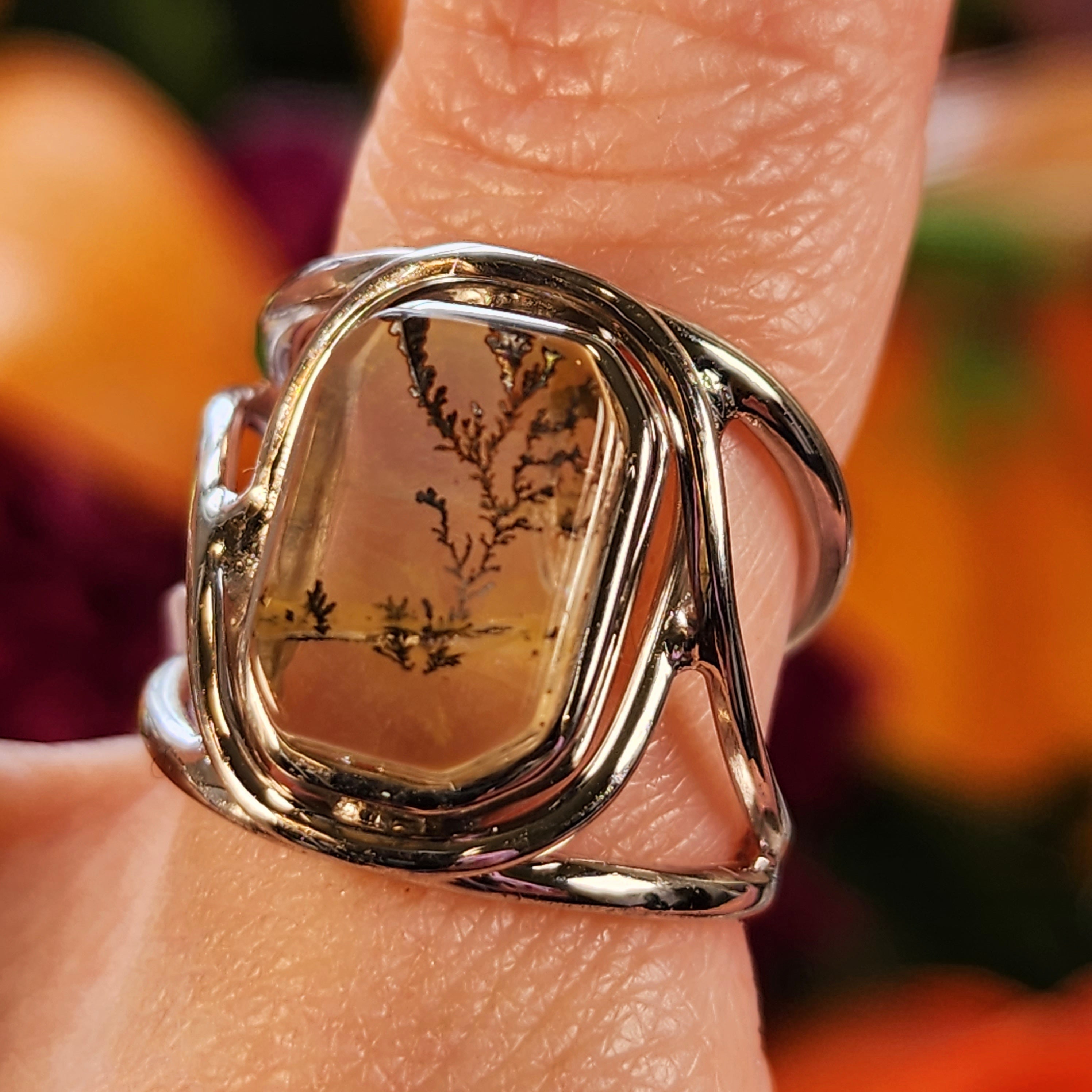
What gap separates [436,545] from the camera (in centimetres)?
46

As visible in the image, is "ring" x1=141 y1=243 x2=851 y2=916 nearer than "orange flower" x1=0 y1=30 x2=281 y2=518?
Yes

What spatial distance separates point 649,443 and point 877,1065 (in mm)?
716

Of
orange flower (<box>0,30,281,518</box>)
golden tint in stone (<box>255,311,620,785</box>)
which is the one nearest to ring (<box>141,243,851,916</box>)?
golden tint in stone (<box>255,311,620,785</box>)

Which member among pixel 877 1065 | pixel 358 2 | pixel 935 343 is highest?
pixel 358 2

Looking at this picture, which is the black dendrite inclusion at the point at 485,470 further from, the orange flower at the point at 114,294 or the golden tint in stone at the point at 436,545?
the orange flower at the point at 114,294

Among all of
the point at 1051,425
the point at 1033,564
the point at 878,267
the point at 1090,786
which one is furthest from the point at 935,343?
the point at 878,267

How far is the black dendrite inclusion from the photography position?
45 centimetres

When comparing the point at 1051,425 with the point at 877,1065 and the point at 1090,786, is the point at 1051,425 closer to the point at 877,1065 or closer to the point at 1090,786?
the point at 1090,786

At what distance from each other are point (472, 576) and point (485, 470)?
0.04 m

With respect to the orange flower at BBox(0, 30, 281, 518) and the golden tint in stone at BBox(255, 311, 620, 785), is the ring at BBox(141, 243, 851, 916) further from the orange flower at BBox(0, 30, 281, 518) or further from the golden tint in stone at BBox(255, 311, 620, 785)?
the orange flower at BBox(0, 30, 281, 518)

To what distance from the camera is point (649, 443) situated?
1.44ft

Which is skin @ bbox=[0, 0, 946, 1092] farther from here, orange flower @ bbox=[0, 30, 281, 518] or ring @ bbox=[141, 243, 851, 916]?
orange flower @ bbox=[0, 30, 281, 518]

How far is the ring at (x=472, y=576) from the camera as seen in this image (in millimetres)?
434

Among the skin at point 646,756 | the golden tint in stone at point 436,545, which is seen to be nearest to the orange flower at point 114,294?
the skin at point 646,756
